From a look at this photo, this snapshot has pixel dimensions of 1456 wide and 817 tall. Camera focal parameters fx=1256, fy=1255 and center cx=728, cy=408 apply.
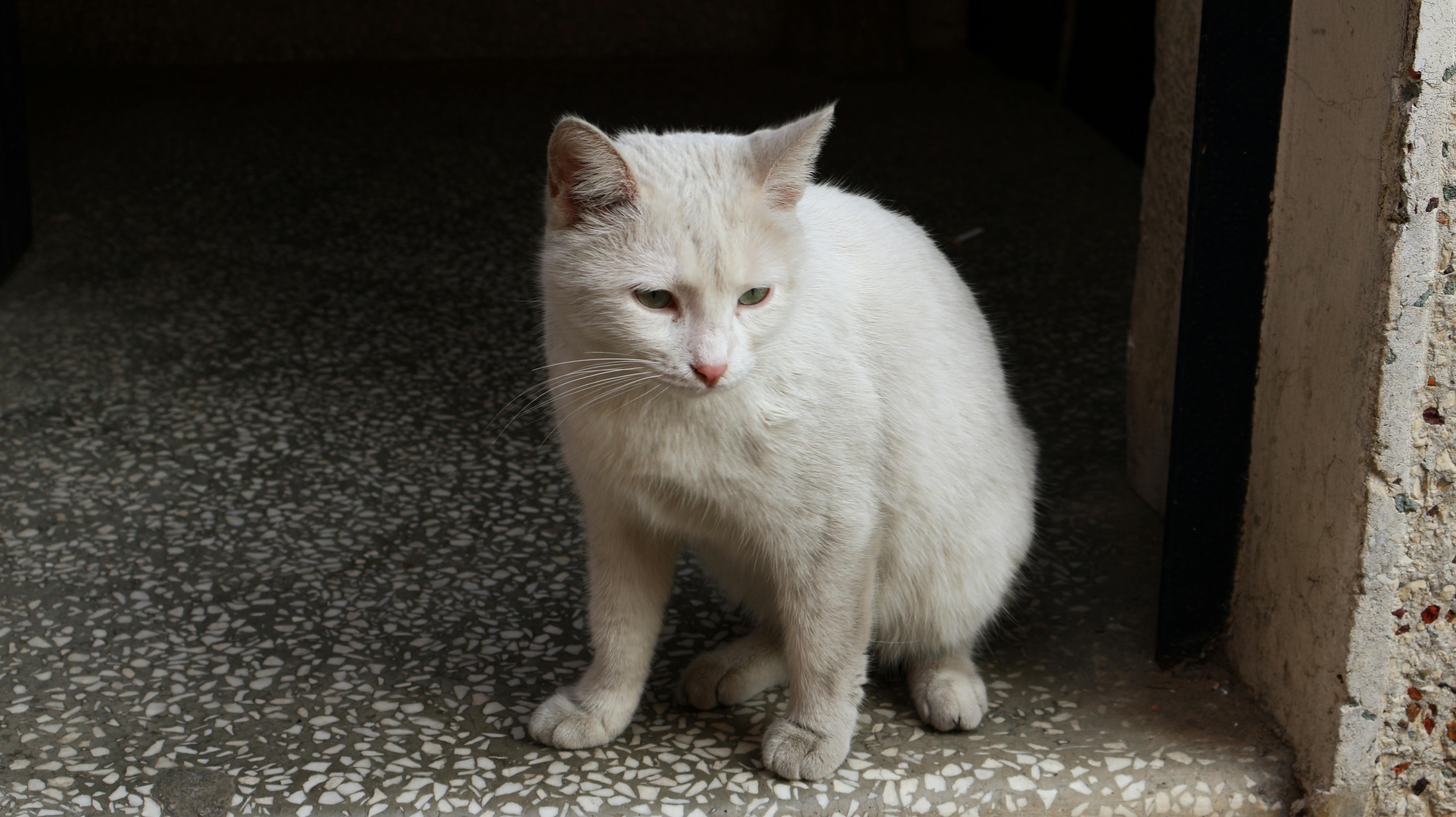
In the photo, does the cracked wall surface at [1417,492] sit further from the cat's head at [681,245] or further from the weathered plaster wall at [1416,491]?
the cat's head at [681,245]

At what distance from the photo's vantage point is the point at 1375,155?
5.13 ft

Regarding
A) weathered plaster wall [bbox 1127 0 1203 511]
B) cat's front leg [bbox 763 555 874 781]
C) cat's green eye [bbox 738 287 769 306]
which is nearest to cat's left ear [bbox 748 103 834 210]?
cat's green eye [bbox 738 287 769 306]

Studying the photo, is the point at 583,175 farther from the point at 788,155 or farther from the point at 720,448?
the point at 720,448

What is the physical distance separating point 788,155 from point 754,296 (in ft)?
0.58

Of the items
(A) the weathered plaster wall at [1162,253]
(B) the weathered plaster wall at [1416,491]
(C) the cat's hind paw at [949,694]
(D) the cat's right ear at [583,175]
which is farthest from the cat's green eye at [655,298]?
(A) the weathered plaster wall at [1162,253]

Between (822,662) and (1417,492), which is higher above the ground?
(1417,492)

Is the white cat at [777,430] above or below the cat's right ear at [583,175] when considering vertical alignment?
below

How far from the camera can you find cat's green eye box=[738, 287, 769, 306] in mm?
1562

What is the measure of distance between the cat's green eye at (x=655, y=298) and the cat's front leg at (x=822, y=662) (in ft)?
1.42

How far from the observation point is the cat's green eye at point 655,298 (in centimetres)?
153

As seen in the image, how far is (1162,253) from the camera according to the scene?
2426mm

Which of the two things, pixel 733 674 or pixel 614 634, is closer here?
pixel 614 634

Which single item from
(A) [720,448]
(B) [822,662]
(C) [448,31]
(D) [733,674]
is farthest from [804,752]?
(C) [448,31]

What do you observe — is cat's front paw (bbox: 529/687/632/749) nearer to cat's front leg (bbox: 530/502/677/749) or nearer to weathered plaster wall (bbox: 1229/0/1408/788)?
cat's front leg (bbox: 530/502/677/749)
